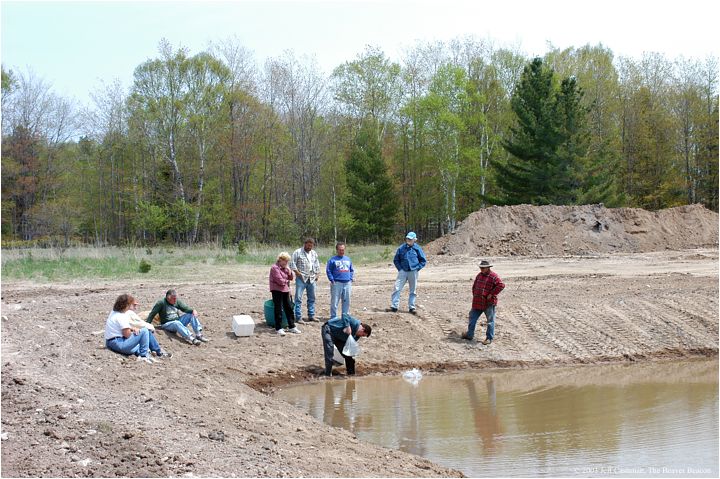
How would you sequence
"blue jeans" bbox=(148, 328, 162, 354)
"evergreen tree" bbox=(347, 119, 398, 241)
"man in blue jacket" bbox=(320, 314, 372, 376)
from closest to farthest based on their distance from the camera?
"blue jeans" bbox=(148, 328, 162, 354), "man in blue jacket" bbox=(320, 314, 372, 376), "evergreen tree" bbox=(347, 119, 398, 241)

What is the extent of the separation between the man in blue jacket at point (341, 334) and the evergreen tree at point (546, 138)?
28.2 m

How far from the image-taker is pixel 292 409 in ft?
35.2

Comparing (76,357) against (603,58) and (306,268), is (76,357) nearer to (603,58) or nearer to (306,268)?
(306,268)

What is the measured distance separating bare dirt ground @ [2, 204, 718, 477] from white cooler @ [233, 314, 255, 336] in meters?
0.15

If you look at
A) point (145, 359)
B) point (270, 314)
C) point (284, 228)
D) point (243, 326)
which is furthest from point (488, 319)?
point (284, 228)

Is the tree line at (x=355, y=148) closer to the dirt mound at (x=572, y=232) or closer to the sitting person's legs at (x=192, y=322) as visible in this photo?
the dirt mound at (x=572, y=232)

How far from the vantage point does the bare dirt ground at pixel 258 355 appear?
23.9 feet

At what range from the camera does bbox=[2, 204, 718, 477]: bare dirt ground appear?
7.29 metres

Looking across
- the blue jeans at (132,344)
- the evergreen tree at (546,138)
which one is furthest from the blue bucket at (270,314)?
the evergreen tree at (546,138)

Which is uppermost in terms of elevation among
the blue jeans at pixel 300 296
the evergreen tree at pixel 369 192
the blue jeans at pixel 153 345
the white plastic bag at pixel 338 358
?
the evergreen tree at pixel 369 192

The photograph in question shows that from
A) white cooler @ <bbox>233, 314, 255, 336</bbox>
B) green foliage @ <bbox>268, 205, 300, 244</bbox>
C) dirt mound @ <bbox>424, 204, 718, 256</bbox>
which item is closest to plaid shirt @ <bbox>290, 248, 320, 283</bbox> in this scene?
white cooler @ <bbox>233, 314, 255, 336</bbox>

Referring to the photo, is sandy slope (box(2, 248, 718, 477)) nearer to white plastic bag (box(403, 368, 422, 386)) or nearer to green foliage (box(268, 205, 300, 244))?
white plastic bag (box(403, 368, 422, 386))

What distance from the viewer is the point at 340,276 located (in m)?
14.7

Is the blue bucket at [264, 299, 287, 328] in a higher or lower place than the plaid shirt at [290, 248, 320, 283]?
lower
